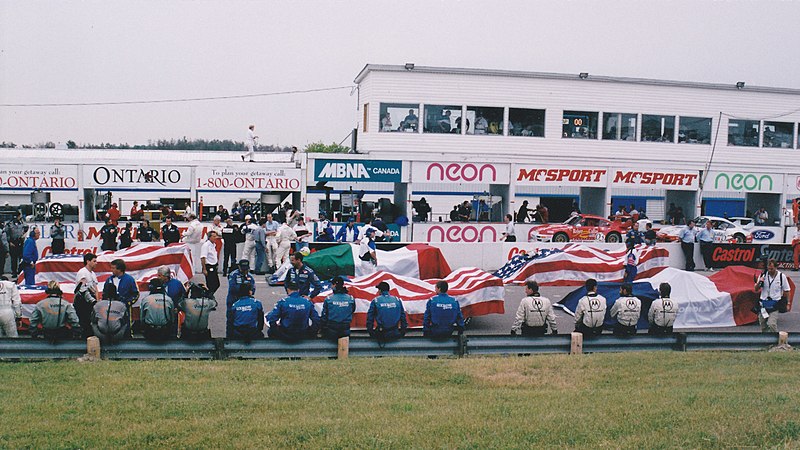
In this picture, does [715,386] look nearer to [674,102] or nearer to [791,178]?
[791,178]

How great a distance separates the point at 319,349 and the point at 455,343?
193 cm

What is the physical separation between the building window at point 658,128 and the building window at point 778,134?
6.26 meters

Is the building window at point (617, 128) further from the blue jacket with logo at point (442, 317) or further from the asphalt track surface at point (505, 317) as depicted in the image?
the blue jacket with logo at point (442, 317)

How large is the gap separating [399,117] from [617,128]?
1245 cm

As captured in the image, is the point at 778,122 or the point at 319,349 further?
the point at 778,122

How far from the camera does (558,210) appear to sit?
110 ft

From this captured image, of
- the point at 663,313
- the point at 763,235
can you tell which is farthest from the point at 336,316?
the point at 763,235

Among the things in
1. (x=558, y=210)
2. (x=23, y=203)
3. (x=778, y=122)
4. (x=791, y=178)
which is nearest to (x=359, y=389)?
(x=558, y=210)

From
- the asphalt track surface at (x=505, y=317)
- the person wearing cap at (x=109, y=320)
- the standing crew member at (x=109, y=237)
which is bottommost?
the asphalt track surface at (x=505, y=317)

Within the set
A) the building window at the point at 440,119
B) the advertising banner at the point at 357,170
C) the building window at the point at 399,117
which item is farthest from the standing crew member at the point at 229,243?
the building window at the point at 440,119

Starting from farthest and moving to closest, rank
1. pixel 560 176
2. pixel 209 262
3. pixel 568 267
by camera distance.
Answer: pixel 560 176
pixel 568 267
pixel 209 262

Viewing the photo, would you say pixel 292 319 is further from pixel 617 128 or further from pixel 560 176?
pixel 617 128

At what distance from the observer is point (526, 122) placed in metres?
39.7

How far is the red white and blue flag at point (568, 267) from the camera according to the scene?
19.4 m
